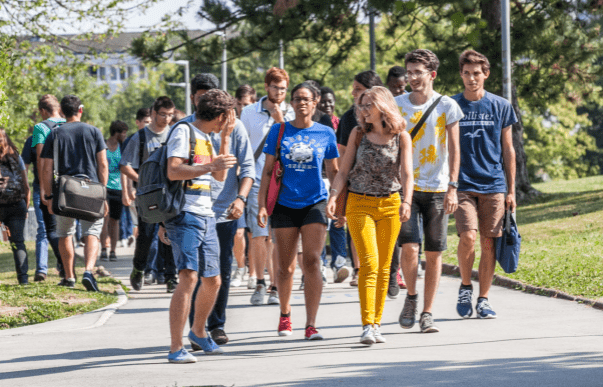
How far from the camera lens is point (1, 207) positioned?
10297 millimetres

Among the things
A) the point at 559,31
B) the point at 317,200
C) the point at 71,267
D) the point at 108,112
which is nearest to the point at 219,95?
the point at 317,200

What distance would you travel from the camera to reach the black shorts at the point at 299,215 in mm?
6863

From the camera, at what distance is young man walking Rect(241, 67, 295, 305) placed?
331 inches

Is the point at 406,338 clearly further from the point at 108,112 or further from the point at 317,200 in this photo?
the point at 108,112

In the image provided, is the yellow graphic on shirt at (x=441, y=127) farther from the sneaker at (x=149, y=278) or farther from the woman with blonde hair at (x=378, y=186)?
the sneaker at (x=149, y=278)

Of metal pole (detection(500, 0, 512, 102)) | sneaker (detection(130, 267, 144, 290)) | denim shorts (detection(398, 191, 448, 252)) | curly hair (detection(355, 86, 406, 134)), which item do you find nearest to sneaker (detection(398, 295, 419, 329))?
denim shorts (detection(398, 191, 448, 252))

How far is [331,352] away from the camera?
6234 millimetres

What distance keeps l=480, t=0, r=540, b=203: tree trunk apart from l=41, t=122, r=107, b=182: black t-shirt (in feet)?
37.0

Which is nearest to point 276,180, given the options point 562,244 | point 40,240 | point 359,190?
point 359,190

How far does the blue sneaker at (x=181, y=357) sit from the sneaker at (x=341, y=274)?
186 inches

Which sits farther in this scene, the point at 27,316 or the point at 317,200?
the point at 27,316

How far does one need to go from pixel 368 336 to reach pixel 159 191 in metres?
1.76

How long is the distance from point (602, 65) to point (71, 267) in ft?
53.6

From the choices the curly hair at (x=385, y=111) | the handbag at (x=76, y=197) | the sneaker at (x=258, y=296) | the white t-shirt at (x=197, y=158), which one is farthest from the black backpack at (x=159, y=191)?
the handbag at (x=76, y=197)
